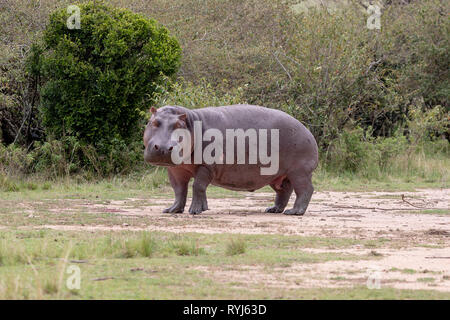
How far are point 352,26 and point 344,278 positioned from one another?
44.4ft

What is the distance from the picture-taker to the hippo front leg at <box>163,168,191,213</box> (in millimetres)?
11211

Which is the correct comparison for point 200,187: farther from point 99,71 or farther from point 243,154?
point 99,71

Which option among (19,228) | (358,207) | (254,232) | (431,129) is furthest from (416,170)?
(19,228)

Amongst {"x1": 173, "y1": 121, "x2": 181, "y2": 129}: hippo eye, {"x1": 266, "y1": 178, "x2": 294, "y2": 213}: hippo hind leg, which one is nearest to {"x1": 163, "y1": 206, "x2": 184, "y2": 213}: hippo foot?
{"x1": 173, "y1": 121, "x2": 181, "y2": 129}: hippo eye

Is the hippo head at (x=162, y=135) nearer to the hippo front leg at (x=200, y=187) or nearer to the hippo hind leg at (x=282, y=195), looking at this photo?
the hippo front leg at (x=200, y=187)

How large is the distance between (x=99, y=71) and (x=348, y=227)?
7.06 meters

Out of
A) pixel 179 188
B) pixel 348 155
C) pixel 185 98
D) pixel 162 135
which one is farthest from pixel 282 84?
pixel 162 135

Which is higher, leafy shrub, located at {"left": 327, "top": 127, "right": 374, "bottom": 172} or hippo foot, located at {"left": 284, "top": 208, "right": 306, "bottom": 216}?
leafy shrub, located at {"left": 327, "top": 127, "right": 374, "bottom": 172}

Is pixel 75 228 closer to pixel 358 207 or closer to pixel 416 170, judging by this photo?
pixel 358 207

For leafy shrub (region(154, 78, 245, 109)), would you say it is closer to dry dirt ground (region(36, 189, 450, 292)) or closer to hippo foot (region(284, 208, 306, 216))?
dry dirt ground (region(36, 189, 450, 292))

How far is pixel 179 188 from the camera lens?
11258mm

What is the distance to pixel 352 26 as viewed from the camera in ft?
62.8

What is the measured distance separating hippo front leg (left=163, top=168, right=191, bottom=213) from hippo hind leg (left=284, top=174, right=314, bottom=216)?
58.0 inches

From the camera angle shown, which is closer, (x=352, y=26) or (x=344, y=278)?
(x=344, y=278)
